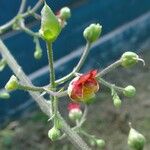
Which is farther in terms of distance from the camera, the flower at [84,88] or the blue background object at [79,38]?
the blue background object at [79,38]

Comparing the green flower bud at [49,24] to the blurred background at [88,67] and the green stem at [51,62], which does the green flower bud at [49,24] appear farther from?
the blurred background at [88,67]

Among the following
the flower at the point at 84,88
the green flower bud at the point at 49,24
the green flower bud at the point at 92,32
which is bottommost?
the flower at the point at 84,88

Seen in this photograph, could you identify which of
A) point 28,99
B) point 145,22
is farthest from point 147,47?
point 28,99

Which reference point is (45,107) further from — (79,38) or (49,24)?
(79,38)

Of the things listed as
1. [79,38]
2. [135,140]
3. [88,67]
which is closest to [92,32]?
[135,140]

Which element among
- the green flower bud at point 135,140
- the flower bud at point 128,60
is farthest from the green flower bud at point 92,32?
the green flower bud at point 135,140

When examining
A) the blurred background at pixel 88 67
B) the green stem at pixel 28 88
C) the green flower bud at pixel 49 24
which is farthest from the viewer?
the blurred background at pixel 88 67

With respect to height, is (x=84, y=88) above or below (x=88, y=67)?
above
